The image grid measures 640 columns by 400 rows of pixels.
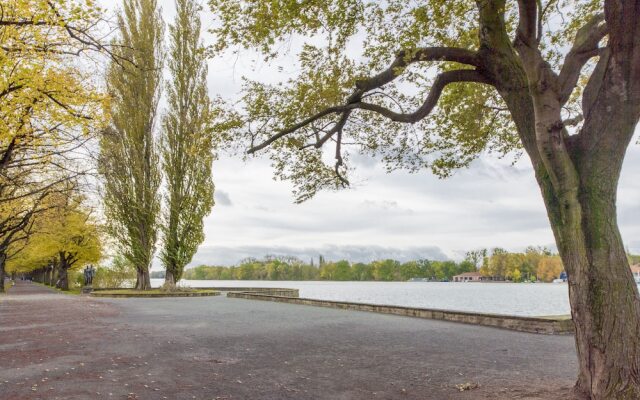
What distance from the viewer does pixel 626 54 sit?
5.27 m

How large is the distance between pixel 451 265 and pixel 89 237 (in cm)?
13147

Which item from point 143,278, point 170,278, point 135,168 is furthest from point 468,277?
point 135,168

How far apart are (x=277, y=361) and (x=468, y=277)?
16393cm

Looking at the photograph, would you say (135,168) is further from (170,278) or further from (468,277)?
(468,277)

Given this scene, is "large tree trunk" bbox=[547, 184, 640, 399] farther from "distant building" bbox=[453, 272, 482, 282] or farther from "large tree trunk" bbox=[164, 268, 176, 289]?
"distant building" bbox=[453, 272, 482, 282]

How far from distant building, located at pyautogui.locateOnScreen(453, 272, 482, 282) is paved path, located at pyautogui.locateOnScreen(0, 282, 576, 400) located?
152 m

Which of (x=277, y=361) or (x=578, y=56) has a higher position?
(x=578, y=56)

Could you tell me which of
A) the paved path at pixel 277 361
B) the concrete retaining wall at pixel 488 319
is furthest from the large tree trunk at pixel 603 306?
the concrete retaining wall at pixel 488 319

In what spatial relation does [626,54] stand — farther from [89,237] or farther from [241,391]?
[89,237]

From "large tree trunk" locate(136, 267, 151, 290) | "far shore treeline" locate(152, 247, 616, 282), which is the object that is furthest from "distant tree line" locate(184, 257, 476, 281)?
"large tree trunk" locate(136, 267, 151, 290)

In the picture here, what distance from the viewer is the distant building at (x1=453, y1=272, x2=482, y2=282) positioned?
15575 centimetres

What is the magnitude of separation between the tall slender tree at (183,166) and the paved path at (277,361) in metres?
18.0

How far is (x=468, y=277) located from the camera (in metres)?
160

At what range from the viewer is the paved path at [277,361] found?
19.1 ft
